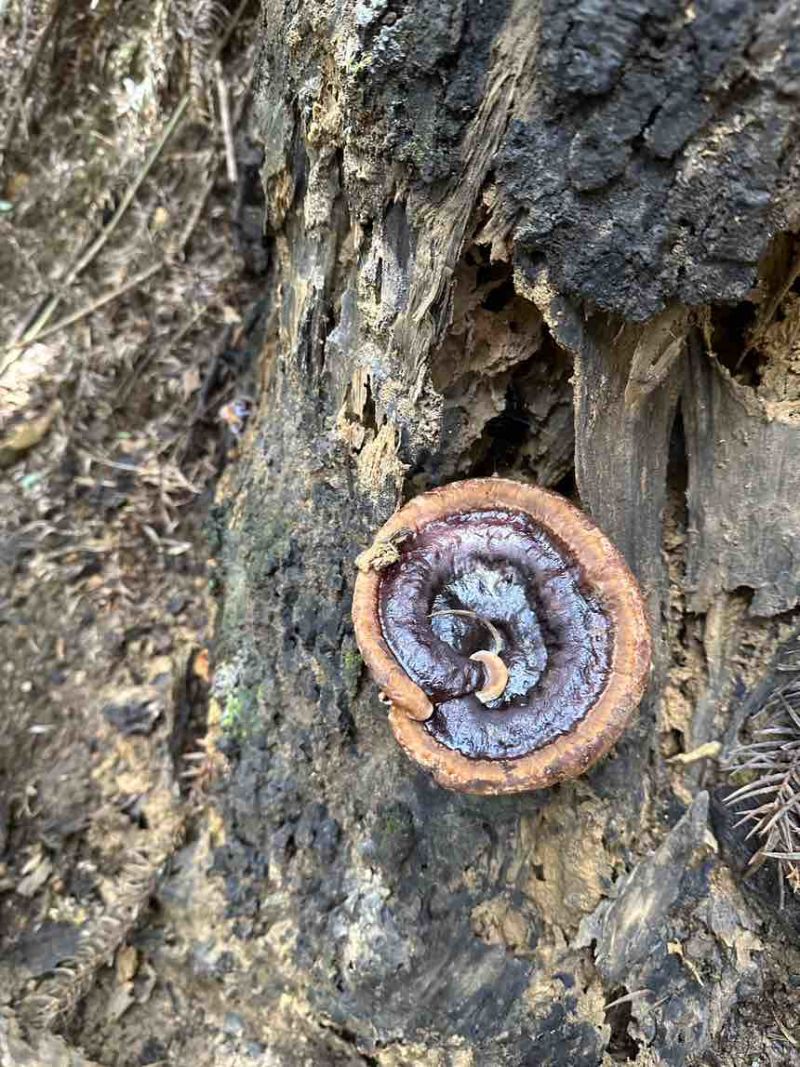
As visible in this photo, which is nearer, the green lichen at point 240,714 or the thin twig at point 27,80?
the green lichen at point 240,714

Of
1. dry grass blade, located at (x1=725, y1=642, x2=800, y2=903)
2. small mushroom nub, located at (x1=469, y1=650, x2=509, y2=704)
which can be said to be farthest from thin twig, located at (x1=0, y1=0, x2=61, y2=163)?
dry grass blade, located at (x1=725, y1=642, x2=800, y2=903)

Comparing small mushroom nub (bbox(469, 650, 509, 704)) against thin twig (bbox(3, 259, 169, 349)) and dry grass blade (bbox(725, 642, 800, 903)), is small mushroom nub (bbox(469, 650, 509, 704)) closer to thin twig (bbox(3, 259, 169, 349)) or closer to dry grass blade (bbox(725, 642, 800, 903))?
dry grass blade (bbox(725, 642, 800, 903))

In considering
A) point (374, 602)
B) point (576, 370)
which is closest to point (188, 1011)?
point (374, 602)

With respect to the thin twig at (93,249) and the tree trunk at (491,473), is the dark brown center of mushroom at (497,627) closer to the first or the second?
the tree trunk at (491,473)

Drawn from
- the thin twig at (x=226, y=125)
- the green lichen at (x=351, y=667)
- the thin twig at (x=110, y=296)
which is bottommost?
the green lichen at (x=351, y=667)

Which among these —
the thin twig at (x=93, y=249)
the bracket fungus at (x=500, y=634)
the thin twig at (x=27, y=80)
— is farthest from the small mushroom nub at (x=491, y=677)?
the thin twig at (x=27, y=80)

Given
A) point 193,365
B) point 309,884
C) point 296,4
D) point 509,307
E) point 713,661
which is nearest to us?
point 296,4

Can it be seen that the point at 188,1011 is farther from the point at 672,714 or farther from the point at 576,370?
the point at 576,370

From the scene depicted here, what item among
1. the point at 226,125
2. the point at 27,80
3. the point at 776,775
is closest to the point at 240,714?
the point at 776,775
